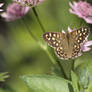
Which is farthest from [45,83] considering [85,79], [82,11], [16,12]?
[16,12]

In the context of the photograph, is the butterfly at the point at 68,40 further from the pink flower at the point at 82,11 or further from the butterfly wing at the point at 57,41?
the pink flower at the point at 82,11

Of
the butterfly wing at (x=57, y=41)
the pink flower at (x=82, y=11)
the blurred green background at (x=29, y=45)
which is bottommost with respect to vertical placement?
the blurred green background at (x=29, y=45)

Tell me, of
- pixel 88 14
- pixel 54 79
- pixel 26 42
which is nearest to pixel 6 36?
pixel 26 42

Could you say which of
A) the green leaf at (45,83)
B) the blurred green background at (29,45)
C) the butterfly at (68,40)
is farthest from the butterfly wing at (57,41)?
the blurred green background at (29,45)

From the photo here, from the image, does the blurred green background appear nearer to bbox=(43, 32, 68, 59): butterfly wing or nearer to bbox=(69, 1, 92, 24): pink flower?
bbox=(69, 1, 92, 24): pink flower

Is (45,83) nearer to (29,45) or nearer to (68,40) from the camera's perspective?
(68,40)

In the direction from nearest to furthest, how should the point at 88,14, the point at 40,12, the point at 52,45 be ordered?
the point at 52,45 < the point at 88,14 < the point at 40,12

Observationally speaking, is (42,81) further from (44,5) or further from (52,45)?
(44,5)
